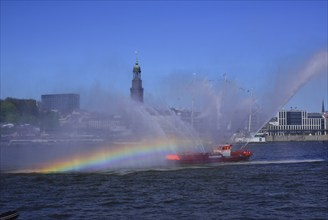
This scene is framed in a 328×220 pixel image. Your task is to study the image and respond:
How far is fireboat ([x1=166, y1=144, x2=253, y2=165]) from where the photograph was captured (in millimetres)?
59375

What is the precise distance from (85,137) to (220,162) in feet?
212

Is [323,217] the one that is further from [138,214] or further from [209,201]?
[138,214]

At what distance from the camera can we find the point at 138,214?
87.2 ft

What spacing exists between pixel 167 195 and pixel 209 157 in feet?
91.4

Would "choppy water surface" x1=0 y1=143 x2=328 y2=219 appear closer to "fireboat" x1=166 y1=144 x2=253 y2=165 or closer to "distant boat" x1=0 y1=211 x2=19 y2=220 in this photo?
"distant boat" x1=0 y1=211 x2=19 y2=220

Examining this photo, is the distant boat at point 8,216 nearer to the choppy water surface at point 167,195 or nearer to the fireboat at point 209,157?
the choppy water surface at point 167,195

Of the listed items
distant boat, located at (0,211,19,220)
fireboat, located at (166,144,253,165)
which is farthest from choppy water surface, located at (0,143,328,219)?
fireboat, located at (166,144,253,165)

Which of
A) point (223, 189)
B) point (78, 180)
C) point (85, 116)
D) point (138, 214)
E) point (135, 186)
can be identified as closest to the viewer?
point (138, 214)

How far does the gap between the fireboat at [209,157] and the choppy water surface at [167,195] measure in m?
9.54

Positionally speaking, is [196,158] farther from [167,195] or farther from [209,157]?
[167,195]

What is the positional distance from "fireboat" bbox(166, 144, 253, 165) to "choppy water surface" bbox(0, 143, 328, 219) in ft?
31.3

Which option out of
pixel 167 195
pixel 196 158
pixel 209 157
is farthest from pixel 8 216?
pixel 209 157

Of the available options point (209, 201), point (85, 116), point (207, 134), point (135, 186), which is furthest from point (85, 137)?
point (209, 201)

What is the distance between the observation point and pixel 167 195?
110 feet
